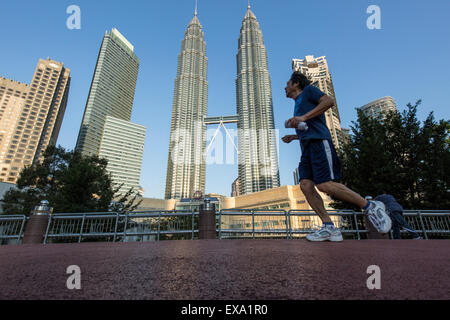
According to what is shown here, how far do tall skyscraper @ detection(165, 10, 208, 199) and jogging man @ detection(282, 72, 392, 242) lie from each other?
112 m

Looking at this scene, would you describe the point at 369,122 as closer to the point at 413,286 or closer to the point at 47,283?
the point at 413,286

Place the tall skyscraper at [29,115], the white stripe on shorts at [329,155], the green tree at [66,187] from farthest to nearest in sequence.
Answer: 1. the tall skyscraper at [29,115]
2. the green tree at [66,187]
3. the white stripe on shorts at [329,155]

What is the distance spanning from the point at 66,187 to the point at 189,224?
481 inches

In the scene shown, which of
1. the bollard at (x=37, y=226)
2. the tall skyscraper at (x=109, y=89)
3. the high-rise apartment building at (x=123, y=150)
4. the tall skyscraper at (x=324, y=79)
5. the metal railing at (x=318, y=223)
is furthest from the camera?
the high-rise apartment building at (x=123, y=150)

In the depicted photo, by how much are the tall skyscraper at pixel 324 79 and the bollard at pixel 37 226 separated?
78168 millimetres

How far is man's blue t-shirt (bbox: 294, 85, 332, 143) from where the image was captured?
304 centimetres

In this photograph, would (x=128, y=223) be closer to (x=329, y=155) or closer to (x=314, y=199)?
(x=314, y=199)

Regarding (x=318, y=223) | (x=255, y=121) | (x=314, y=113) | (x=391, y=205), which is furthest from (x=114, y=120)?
(x=314, y=113)

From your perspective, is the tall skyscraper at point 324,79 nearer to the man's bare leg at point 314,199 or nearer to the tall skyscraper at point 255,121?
the tall skyscraper at point 255,121

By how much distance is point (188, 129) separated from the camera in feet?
386

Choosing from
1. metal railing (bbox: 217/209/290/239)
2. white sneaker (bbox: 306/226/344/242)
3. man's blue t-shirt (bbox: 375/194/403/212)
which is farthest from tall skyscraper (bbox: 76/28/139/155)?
white sneaker (bbox: 306/226/344/242)

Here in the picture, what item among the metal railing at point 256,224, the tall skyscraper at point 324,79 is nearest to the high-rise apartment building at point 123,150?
the tall skyscraper at point 324,79

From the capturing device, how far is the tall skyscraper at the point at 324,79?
256 ft

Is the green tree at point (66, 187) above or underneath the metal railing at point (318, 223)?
above
